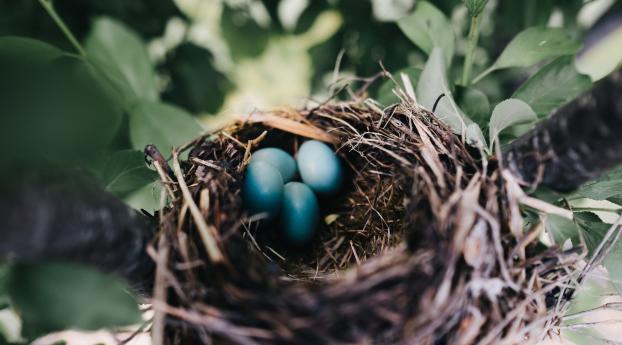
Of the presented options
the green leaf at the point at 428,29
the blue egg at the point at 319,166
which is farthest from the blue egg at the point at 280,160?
the green leaf at the point at 428,29

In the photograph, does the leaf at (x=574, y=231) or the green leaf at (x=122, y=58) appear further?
the green leaf at (x=122, y=58)

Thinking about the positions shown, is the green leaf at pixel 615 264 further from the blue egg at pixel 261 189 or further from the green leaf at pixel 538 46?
the blue egg at pixel 261 189

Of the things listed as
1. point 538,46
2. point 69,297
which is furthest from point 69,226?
point 538,46

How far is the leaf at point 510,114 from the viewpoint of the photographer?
26.7 inches

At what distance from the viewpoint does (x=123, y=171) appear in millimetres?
763

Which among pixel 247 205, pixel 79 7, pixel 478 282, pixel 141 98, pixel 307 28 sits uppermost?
pixel 79 7

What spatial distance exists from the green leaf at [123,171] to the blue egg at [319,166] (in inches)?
14.5

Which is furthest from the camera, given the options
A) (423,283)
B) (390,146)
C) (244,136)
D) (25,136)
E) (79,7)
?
(79,7)

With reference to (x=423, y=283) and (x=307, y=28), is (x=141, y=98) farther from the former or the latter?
(x=423, y=283)

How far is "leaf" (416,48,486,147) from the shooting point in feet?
2.55

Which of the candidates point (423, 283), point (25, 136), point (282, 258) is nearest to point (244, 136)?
point (282, 258)

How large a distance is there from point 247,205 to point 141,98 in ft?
1.28

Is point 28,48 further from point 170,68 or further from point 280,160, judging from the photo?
point 170,68

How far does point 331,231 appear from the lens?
1090 mm
